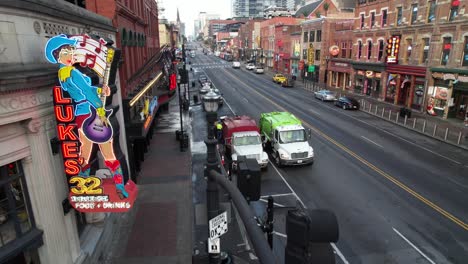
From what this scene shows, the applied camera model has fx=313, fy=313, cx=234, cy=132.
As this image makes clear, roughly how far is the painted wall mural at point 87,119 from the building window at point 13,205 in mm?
915

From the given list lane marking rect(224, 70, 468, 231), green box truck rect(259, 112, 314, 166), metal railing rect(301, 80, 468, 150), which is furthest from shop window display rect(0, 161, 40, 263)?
metal railing rect(301, 80, 468, 150)

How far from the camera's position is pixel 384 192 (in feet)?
49.6

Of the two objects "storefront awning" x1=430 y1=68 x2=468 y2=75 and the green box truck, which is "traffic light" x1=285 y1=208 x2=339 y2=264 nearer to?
the green box truck

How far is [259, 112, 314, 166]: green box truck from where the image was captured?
18125mm

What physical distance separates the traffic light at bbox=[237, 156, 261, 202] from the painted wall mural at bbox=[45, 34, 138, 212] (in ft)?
11.7

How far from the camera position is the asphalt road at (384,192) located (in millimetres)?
11047

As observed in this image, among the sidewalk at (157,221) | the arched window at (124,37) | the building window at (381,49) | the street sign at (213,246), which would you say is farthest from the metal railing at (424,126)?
the street sign at (213,246)

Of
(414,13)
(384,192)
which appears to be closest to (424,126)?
(414,13)

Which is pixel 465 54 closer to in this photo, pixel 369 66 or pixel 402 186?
pixel 369 66

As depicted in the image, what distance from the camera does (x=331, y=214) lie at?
9.98ft

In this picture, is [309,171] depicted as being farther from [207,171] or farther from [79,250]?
[207,171]

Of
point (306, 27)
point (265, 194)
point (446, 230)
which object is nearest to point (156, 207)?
point (265, 194)

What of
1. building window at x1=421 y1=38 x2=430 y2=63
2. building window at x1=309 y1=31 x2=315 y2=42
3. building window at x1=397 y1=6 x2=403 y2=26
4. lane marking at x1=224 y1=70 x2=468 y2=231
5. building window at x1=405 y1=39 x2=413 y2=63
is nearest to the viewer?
lane marking at x1=224 y1=70 x2=468 y2=231

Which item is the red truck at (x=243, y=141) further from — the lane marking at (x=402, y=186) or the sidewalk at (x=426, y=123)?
the sidewalk at (x=426, y=123)
